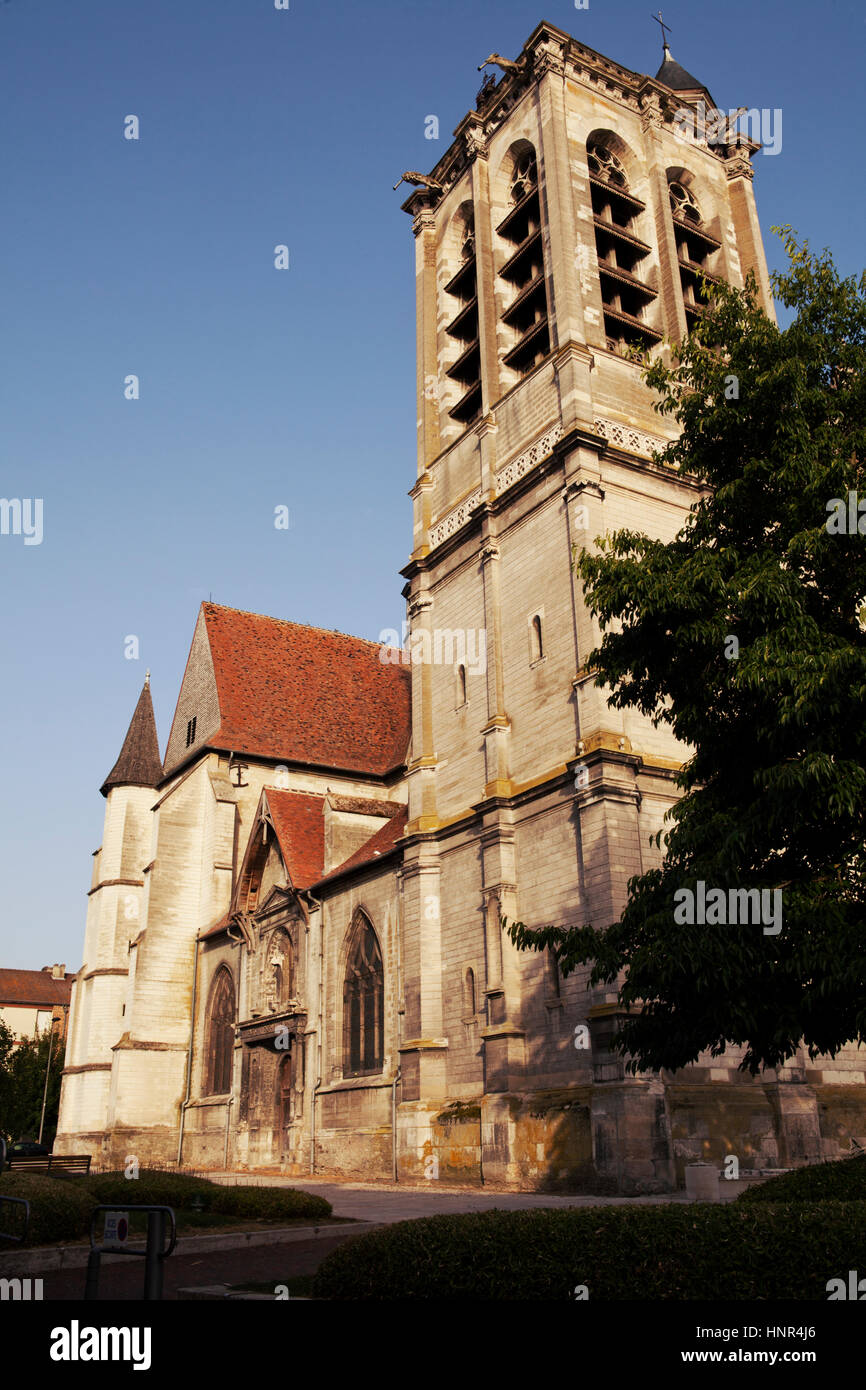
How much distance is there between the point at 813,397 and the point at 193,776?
1300 inches

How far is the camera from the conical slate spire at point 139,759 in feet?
153

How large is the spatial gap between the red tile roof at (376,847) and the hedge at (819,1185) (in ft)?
61.0

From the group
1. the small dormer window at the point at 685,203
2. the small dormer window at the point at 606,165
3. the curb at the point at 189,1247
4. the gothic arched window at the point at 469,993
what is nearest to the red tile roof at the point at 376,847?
the gothic arched window at the point at 469,993

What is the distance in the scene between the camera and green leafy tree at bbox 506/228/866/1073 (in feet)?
33.2

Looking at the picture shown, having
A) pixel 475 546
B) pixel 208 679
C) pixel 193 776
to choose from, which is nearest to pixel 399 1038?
pixel 475 546

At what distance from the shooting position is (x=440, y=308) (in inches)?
1324

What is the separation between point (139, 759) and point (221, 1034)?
47.3 feet

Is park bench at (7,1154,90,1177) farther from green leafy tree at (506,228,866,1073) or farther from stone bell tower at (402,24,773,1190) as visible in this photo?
green leafy tree at (506,228,866,1073)

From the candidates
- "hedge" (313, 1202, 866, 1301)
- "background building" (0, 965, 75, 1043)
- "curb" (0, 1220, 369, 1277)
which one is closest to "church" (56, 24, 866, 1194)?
"curb" (0, 1220, 369, 1277)

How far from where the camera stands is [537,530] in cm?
2564

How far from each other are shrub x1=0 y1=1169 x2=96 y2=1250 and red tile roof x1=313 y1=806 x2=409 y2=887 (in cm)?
1527

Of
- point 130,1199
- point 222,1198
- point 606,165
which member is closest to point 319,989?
point 222,1198

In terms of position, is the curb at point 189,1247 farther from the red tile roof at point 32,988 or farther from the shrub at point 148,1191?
the red tile roof at point 32,988

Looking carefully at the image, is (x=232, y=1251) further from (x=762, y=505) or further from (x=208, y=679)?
(x=208, y=679)
